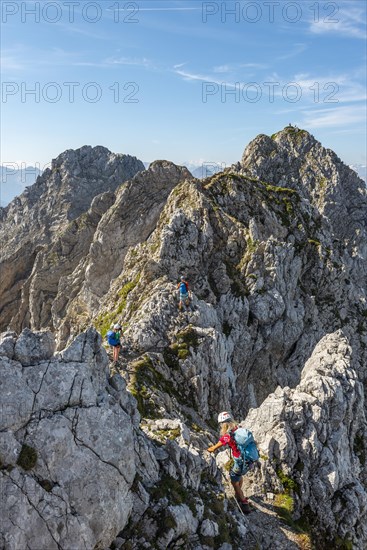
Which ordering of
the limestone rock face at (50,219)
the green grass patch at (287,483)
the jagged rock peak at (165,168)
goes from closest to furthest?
the green grass patch at (287,483) < the jagged rock peak at (165,168) < the limestone rock face at (50,219)

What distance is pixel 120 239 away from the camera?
241ft

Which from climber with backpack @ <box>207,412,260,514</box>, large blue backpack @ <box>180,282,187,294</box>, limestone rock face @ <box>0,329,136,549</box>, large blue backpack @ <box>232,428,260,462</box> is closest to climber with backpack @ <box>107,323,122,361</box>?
large blue backpack @ <box>180,282,187,294</box>

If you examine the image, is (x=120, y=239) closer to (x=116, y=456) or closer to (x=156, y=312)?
(x=156, y=312)

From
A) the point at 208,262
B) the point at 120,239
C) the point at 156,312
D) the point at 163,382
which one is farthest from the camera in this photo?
the point at 120,239

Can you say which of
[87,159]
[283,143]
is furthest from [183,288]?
[87,159]

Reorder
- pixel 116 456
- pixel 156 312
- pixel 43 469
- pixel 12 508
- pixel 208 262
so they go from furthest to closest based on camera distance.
A: pixel 208 262, pixel 156 312, pixel 116 456, pixel 43 469, pixel 12 508

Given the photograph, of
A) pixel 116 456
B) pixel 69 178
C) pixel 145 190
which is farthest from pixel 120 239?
pixel 69 178

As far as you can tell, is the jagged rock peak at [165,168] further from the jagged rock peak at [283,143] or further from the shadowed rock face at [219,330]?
the jagged rock peak at [283,143]

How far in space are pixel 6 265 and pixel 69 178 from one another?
66309 mm

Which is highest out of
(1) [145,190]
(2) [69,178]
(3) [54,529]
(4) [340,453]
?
(2) [69,178]

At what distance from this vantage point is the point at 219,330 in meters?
40.9

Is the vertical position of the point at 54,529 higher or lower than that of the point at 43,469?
lower

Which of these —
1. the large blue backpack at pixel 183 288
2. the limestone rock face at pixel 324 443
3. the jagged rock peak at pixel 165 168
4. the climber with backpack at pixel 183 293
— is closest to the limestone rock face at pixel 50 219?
the jagged rock peak at pixel 165 168

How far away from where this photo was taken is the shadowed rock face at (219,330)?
17.6 m
